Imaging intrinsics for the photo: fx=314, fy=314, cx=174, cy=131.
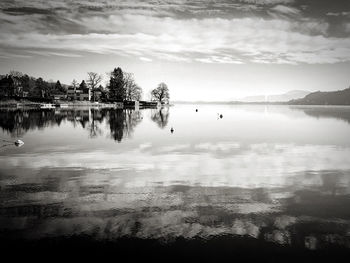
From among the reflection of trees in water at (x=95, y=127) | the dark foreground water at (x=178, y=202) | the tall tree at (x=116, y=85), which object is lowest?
the dark foreground water at (x=178, y=202)

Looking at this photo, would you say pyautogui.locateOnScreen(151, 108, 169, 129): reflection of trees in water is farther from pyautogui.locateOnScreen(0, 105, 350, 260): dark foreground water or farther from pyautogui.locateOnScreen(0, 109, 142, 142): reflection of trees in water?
pyautogui.locateOnScreen(0, 105, 350, 260): dark foreground water

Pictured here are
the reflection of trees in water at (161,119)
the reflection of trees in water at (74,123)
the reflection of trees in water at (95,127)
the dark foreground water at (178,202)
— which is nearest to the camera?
the dark foreground water at (178,202)

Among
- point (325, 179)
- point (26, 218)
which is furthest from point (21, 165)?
point (325, 179)

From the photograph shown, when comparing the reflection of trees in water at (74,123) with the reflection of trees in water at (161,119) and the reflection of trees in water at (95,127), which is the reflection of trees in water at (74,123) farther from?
the reflection of trees in water at (161,119)

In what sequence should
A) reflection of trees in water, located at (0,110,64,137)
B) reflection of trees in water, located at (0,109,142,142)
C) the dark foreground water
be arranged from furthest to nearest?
reflection of trees in water, located at (0,110,64,137), reflection of trees in water, located at (0,109,142,142), the dark foreground water

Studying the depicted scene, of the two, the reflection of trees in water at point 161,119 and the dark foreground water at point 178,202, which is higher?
the reflection of trees in water at point 161,119

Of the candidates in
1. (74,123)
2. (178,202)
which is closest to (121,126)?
(74,123)

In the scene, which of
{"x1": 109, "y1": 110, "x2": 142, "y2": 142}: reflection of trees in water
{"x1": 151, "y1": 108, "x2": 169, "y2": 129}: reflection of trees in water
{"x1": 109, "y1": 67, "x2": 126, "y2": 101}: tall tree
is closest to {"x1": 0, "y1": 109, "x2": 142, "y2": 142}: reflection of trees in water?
{"x1": 109, "y1": 110, "x2": 142, "y2": 142}: reflection of trees in water

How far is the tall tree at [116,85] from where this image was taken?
193625 mm

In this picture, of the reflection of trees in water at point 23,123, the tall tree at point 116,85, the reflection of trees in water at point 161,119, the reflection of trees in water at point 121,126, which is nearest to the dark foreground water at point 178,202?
the reflection of trees in water at point 121,126

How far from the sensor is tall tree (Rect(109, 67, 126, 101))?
194 metres

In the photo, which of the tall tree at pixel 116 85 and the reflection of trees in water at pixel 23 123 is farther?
the tall tree at pixel 116 85

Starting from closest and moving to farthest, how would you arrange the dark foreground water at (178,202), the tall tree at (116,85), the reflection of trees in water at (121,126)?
the dark foreground water at (178,202) → the reflection of trees in water at (121,126) → the tall tree at (116,85)

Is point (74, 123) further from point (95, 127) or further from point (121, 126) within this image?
point (121, 126)
